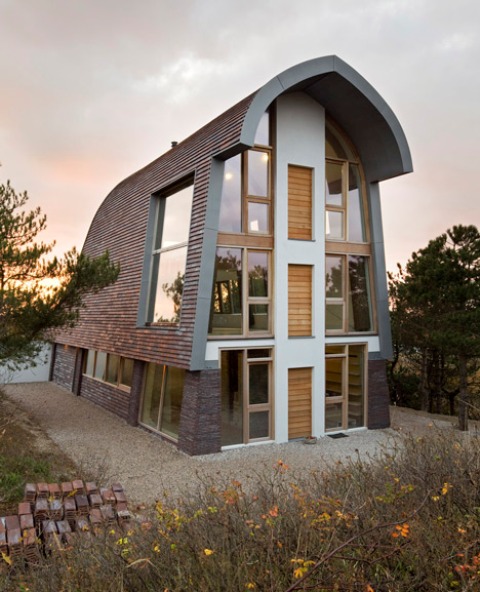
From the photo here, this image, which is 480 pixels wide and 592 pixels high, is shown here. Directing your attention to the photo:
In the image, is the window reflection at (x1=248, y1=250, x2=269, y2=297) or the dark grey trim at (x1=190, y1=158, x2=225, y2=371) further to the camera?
the window reflection at (x1=248, y1=250, x2=269, y2=297)

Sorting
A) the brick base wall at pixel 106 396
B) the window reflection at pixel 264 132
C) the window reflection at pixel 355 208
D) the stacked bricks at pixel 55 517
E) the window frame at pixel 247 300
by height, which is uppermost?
the window reflection at pixel 264 132

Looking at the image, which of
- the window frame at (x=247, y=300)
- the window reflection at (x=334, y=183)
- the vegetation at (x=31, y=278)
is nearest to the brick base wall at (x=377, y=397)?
the window frame at (x=247, y=300)

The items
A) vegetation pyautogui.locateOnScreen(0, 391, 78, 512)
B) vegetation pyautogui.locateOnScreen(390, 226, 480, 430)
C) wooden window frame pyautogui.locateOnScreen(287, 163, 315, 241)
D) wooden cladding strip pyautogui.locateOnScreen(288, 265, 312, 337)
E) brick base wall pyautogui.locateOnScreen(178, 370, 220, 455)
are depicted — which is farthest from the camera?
vegetation pyautogui.locateOnScreen(390, 226, 480, 430)

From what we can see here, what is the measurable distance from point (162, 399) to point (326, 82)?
343 inches

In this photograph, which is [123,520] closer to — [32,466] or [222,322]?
[32,466]

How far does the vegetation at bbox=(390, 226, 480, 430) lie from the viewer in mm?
11438

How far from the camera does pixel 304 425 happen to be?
10625mm

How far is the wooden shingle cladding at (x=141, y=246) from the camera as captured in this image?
31.8 feet

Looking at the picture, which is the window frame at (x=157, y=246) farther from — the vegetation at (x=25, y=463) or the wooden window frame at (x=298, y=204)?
the vegetation at (x=25, y=463)

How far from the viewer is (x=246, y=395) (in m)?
9.87

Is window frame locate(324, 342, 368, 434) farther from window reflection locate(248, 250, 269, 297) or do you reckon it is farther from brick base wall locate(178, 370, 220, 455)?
brick base wall locate(178, 370, 220, 455)

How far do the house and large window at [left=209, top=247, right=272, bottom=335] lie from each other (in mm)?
28

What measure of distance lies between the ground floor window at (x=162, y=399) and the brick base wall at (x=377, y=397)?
4.98 meters

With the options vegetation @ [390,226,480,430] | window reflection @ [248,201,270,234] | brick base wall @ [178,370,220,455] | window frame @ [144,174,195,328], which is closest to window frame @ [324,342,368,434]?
vegetation @ [390,226,480,430]
